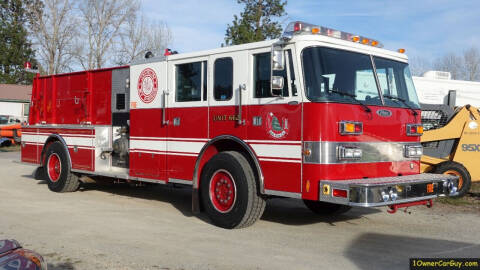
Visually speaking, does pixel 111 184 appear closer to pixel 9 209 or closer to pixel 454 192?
pixel 9 209

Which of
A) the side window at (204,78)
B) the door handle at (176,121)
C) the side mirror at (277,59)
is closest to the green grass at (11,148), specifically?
the door handle at (176,121)

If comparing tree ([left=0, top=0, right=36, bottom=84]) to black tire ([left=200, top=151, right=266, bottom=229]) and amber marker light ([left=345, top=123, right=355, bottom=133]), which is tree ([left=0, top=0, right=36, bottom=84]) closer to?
black tire ([left=200, top=151, right=266, bottom=229])

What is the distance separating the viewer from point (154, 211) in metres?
8.81

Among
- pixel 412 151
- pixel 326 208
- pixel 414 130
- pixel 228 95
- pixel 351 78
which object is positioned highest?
pixel 351 78

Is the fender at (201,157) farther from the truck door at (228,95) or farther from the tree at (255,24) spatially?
the tree at (255,24)

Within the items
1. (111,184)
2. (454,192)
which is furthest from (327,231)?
(111,184)

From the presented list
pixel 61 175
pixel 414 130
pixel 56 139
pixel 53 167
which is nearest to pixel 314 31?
pixel 414 130

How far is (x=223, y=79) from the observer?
755 cm

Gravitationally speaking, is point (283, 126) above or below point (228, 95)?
below

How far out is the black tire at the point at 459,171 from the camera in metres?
10.5

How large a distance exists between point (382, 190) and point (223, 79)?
9.62ft

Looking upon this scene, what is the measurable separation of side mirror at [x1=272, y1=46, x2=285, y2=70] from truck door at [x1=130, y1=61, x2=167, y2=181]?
101 inches

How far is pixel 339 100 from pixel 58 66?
41.4m

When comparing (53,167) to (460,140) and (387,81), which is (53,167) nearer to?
(387,81)
